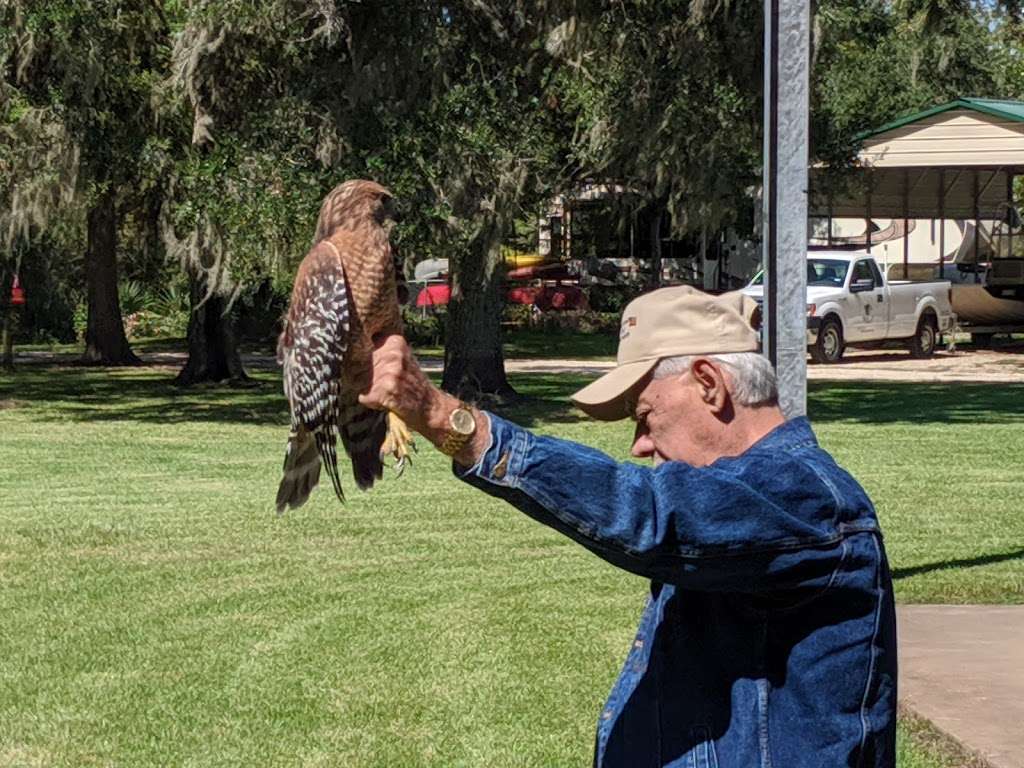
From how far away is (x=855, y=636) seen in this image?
9.21 ft

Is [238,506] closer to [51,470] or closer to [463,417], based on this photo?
[51,470]

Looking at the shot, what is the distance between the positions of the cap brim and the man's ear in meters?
0.07

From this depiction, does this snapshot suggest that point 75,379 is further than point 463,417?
Yes

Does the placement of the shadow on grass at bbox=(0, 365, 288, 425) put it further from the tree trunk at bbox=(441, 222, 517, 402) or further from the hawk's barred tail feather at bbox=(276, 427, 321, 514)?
the hawk's barred tail feather at bbox=(276, 427, 321, 514)

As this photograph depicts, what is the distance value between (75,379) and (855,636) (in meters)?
23.8

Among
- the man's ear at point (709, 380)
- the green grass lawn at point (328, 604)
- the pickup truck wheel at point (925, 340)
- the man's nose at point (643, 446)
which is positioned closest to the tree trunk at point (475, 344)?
the green grass lawn at point (328, 604)

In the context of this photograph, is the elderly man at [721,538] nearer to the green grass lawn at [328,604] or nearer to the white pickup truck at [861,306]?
the green grass lawn at [328,604]

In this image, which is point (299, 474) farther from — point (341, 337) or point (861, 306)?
point (861, 306)

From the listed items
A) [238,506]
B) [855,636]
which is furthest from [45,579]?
[855,636]

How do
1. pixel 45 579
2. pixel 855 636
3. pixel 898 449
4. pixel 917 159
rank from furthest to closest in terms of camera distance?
pixel 917 159
pixel 898 449
pixel 45 579
pixel 855 636

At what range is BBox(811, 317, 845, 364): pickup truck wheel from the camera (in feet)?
89.4

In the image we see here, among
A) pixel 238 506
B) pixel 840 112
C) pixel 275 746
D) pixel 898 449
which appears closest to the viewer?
pixel 275 746

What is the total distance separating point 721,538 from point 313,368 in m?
0.70

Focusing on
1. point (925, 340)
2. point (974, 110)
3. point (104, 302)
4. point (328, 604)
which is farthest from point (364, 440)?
point (974, 110)
